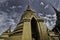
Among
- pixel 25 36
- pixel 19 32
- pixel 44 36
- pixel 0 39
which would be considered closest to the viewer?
pixel 25 36

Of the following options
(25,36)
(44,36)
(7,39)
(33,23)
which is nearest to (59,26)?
(33,23)

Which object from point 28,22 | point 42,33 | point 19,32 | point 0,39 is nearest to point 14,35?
point 19,32

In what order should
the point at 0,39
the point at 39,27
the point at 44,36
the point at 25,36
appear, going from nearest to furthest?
1. the point at 25,36
2. the point at 44,36
3. the point at 39,27
4. the point at 0,39

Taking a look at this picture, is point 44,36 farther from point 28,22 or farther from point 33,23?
point 33,23

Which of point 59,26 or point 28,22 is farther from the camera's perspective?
point 59,26

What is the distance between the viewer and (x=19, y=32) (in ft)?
77.2

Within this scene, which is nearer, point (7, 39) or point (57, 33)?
point (7, 39)

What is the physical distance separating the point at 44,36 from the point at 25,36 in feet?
7.20

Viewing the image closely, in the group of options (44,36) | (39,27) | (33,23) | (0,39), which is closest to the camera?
(44,36)

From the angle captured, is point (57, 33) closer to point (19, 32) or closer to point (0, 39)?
point (19, 32)

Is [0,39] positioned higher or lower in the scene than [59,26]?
lower

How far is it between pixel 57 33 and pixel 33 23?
6.65 metres

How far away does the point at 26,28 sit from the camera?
17.2 meters

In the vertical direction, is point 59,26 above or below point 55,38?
above
